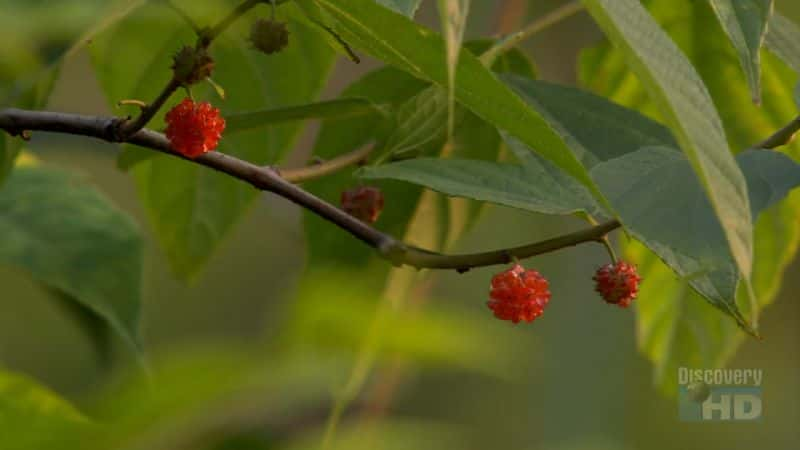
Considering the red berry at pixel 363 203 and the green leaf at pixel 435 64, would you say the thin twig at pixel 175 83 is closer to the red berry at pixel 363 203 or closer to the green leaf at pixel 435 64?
the green leaf at pixel 435 64

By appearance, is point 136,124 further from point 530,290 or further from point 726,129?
point 726,129

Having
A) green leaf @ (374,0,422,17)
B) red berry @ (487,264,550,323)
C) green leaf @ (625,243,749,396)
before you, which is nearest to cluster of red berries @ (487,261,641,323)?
red berry @ (487,264,550,323)

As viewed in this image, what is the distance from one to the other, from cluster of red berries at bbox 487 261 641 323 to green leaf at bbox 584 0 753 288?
0.13 metres

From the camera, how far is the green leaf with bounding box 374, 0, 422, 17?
32cm

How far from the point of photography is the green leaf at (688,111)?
0.82 ft

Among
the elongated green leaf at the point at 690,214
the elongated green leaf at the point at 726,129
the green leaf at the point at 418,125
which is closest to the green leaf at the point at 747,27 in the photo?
the elongated green leaf at the point at 690,214

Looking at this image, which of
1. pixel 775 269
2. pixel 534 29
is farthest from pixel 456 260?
pixel 775 269

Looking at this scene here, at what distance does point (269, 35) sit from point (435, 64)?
0.19 feet

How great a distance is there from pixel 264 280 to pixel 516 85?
1447mm

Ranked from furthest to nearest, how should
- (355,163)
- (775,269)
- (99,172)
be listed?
(99,172) → (775,269) → (355,163)

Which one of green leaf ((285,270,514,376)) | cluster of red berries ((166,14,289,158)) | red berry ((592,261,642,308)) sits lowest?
green leaf ((285,270,514,376))

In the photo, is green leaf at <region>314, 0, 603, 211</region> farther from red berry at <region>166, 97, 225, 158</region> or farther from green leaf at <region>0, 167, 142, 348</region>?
green leaf at <region>0, 167, 142, 348</region>

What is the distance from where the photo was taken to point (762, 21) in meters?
0.35

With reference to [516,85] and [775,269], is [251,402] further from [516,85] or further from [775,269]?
[775,269]
